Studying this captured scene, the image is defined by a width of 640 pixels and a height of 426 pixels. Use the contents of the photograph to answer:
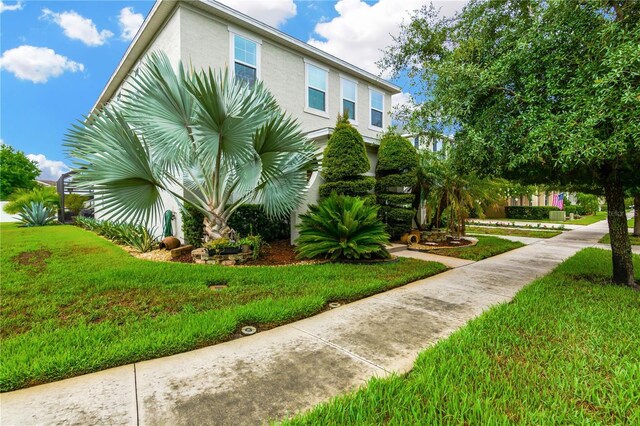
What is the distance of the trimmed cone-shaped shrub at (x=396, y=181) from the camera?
906cm

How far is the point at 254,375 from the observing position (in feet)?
7.36

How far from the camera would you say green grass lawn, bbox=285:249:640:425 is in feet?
5.82

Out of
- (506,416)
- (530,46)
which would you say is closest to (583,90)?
(530,46)

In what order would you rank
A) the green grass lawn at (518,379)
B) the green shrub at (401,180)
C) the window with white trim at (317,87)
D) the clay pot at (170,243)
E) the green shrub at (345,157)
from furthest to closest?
1. the window with white trim at (317,87)
2. the green shrub at (401,180)
3. the green shrub at (345,157)
4. the clay pot at (170,243)
5. the green grass lawn at (518,379)

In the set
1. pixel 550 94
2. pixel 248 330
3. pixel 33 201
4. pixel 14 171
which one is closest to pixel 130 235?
pixel 248 330

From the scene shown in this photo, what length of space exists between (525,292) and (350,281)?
8.39 ft

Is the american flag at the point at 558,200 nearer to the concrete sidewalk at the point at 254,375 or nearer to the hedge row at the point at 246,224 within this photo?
the hedge row at the point at 246,224

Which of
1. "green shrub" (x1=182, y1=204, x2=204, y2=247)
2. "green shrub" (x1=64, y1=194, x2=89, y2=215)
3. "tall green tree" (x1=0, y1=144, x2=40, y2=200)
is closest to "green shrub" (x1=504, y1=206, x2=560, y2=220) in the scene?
"green shrub" (x1=182, y1=204, x2=204, y2=247)

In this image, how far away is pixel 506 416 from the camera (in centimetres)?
174

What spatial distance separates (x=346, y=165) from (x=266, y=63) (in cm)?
526

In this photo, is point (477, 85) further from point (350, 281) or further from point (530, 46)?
point (350, 281)

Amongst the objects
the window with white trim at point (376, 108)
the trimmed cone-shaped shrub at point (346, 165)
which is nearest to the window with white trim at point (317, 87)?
the window with white trim at point (376, 108)

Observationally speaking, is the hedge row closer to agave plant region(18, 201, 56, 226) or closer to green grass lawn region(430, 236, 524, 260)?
green grass lawn region(430, 236, 524, 260)

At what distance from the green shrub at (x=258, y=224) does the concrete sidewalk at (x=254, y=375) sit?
4806 millimetres
